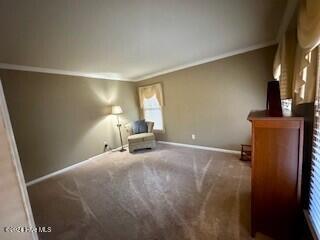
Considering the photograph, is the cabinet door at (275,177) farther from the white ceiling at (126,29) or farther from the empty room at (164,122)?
the white ceiling at (126,29)

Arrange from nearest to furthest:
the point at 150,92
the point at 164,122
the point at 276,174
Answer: the point at 276,174, the point at 164,122, the point at 150,92

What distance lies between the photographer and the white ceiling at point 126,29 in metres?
1.63

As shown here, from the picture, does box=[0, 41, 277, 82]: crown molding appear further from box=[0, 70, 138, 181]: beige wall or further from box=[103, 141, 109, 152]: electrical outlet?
box=[103, 141, 109, 152]: electrical outlet

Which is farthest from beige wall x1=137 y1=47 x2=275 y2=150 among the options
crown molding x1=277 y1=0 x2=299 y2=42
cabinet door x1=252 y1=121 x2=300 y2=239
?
cabinet door x1=252 y1=121 x2=300 y2=239

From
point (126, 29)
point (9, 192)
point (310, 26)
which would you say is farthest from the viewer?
point (126, 29)

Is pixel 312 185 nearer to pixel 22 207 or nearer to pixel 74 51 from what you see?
pixel 22 207

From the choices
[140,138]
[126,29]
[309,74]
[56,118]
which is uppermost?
[126,29]

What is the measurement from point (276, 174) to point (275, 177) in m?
0.03

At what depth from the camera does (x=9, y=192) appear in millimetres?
493

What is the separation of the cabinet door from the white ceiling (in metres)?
1.40

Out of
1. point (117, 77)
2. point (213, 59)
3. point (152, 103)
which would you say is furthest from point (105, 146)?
point (213, 59)

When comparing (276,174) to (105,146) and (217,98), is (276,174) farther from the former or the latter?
(105,146)

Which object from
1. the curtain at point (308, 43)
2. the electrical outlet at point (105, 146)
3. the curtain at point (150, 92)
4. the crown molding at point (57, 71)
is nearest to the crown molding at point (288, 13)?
the curtain at point (308, 43)

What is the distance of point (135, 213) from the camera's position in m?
2.00
